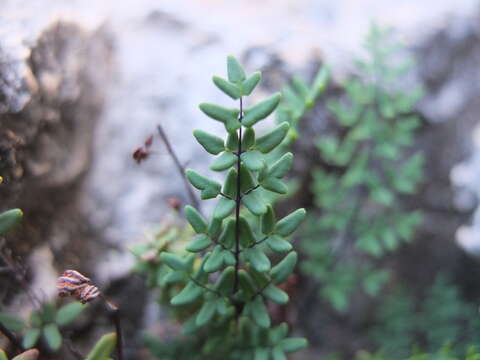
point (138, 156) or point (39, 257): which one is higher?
point (138, 156)

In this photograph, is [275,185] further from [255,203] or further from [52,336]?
[52,336]

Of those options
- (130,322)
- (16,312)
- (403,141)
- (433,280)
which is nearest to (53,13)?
(16,312)

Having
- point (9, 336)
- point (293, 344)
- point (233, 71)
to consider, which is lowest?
point (293, 344)

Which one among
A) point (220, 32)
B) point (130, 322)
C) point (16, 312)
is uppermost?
point (220, 32)

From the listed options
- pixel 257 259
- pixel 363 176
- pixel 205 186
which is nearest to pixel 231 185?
pixel 205 186

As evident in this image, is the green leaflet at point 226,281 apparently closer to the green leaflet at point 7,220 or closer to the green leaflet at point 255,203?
the green leaflet at point 255,203

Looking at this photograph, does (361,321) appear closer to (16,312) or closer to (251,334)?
(251,334)

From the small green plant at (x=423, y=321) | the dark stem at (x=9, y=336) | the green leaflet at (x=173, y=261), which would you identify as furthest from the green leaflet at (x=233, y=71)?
the small green plant at (x=423, y=321)

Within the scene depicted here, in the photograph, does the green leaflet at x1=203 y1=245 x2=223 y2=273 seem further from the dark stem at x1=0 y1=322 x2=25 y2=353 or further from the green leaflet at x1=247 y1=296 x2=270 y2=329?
the dark stem at x1=0 y1=322 x2=25 y2=353

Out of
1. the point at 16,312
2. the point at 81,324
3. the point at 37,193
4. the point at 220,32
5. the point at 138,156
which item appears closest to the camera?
the point at 138,156
